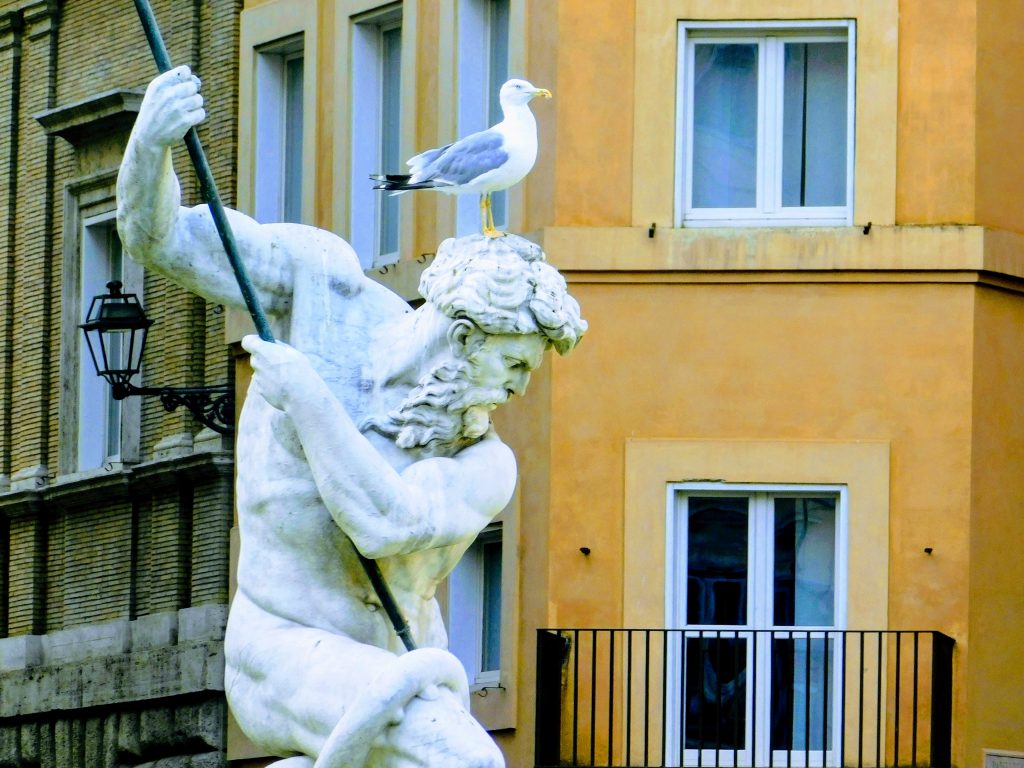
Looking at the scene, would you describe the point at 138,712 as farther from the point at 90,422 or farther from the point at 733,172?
the point at 733,172

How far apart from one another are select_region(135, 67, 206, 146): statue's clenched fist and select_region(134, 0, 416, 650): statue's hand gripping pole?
0.9 inches

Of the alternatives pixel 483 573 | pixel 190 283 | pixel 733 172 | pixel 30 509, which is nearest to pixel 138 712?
pixel 30 509

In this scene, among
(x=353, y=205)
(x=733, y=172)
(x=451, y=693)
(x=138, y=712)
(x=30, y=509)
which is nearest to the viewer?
(x=451, y=693)

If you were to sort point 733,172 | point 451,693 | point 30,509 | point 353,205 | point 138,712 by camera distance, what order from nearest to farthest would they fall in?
1. point 451,693
2. point 733,172
3. point 353,205
4. point 138,712
5. point 30,509

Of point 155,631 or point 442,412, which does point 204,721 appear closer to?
point 155,631

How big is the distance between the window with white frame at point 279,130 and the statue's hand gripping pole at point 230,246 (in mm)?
16828

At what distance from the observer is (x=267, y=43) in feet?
79.0

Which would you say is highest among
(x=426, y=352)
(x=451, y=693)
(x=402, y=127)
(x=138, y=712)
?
(x=402, y=127)

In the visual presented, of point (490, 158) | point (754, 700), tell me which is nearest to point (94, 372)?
point (754, 700)

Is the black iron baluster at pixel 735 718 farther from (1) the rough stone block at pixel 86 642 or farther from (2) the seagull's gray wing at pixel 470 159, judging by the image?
(1) the rough stone block at pixel 86 642

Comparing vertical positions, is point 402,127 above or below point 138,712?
above

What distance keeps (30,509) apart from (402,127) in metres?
5.56

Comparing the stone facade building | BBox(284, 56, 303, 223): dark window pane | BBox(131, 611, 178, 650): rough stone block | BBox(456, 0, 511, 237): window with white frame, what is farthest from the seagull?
BBox(131, 611, 178, 650): rough stone block

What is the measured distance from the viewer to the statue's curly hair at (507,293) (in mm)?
6770
